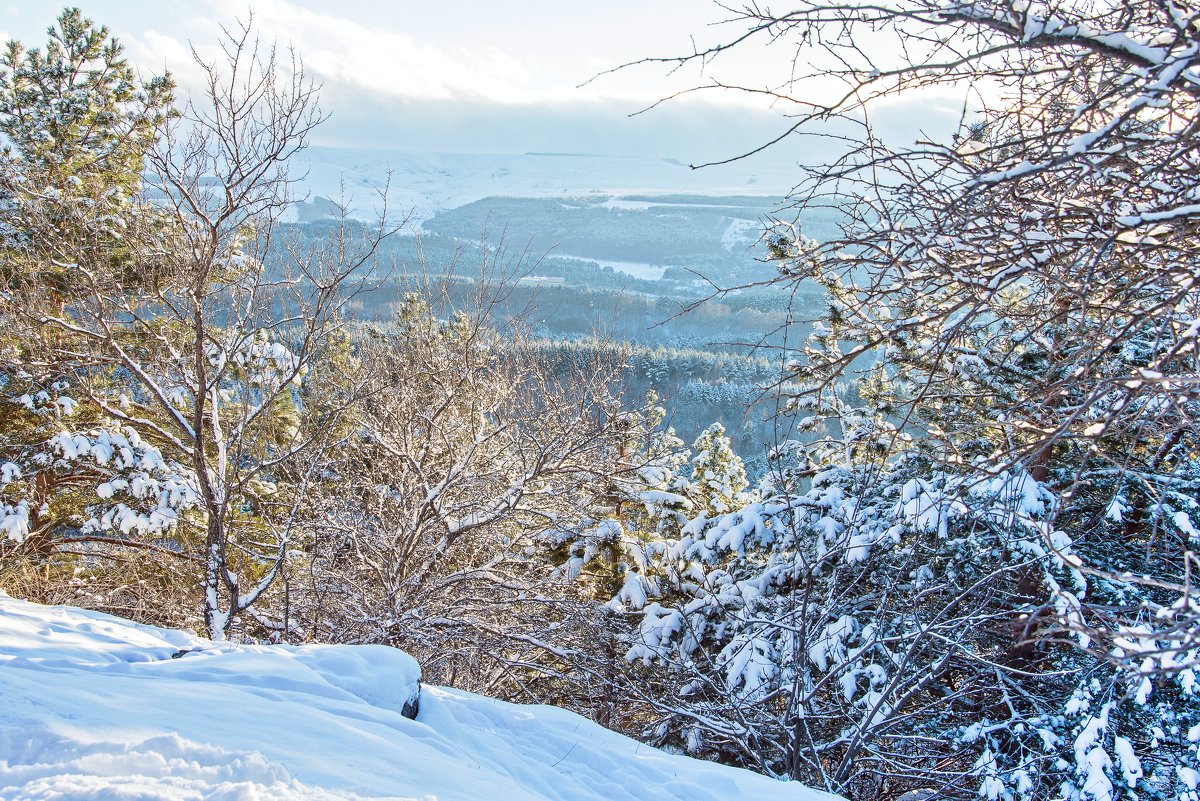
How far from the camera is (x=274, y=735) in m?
3.04

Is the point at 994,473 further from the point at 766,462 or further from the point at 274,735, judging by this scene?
the point at 766,462

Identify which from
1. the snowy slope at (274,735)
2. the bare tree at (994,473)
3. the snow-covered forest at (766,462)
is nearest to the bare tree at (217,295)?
the snow-covered forest at (766,462)

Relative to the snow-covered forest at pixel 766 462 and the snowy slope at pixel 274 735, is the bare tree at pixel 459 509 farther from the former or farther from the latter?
the snowy slope at pixel 274 735

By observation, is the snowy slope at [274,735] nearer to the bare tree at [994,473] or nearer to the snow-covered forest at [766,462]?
the snow-covered forest at [766,462]

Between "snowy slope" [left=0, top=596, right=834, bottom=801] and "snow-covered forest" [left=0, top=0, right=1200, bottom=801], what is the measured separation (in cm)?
5

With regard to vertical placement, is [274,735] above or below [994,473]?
below

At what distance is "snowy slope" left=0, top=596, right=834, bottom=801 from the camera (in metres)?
2.51

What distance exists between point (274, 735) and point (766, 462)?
26.9 ft

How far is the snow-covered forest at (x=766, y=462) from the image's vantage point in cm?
252

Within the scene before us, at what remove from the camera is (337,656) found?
4.69m

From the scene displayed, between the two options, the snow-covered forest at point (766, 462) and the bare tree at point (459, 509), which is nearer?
the snow-covered forest at point (766, 462)

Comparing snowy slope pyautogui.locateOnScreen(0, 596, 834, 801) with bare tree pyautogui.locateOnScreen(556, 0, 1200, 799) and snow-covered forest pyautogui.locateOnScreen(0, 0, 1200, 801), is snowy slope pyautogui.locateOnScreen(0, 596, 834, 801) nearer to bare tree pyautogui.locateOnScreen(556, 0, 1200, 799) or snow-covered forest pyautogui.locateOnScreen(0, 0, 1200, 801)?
snow-covered forest pyautogui.locateOnScreen(0, 0, 1200, 801)

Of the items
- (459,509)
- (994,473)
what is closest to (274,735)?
(994,473)

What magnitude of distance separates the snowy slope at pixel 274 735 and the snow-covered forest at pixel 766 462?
54 millimetres
